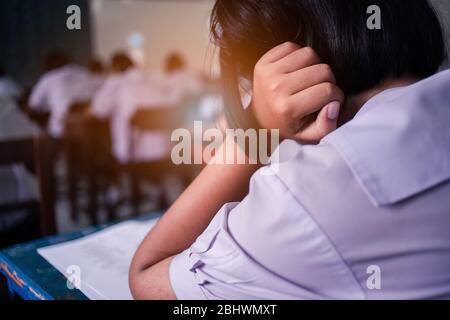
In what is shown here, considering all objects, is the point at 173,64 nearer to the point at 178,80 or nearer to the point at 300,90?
the point at 178,80

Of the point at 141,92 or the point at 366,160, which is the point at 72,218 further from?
the point at 366,160

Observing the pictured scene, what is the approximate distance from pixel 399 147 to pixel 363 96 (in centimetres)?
19

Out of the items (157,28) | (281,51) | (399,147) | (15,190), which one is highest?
(157,28)

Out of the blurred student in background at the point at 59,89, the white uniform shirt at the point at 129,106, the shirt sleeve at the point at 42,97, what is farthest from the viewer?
the shirt sleeve at the point at 42,97

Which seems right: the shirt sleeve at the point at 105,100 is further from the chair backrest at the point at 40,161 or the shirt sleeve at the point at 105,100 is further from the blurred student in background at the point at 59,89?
the chair backrest at the point at 40,161

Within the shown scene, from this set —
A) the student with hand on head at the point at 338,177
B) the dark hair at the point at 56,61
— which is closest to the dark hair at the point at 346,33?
the student with hand on head at the point at 338,177

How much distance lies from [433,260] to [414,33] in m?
0.31

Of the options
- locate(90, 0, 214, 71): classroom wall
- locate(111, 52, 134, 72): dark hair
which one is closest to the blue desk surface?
locate(111, 52, 134, 72): dark hair

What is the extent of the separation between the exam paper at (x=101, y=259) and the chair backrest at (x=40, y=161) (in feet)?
→ 1.28

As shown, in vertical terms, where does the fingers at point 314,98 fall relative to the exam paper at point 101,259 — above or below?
above

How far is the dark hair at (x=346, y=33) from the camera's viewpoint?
1.92 ft

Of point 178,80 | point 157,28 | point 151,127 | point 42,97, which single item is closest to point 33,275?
point 151,127

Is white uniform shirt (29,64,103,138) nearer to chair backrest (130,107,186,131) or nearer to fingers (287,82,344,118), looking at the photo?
chair backrest (130,107,186,131)

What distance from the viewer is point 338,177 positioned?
1.50 feet
